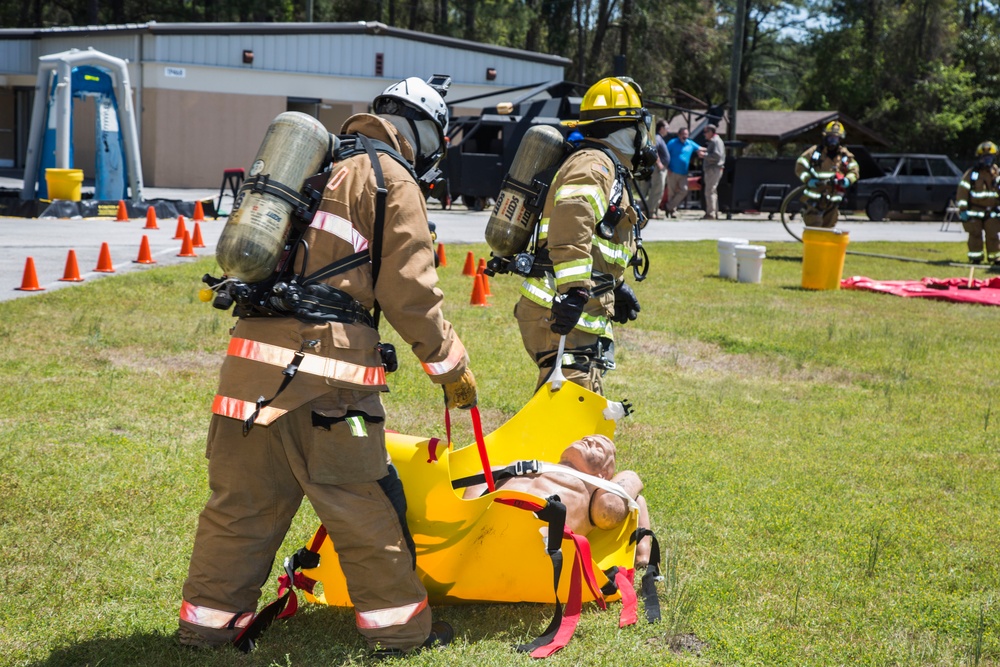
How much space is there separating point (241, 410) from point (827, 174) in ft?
48.0

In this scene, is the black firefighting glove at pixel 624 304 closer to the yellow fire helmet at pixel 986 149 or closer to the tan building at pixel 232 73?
the yellow fire helmet at pixel 986 149

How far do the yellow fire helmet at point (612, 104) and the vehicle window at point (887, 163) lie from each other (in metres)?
25.9

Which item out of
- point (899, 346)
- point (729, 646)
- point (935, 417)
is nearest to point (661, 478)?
point (729, 646)

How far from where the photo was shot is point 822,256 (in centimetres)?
1364

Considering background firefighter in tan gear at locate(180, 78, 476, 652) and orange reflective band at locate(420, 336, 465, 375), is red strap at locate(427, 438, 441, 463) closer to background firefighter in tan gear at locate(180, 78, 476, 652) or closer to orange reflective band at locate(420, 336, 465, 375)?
background firefighter in tan gear at locate(180, 78, 476, 652)

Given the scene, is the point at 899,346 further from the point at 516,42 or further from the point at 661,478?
the point at 516,42

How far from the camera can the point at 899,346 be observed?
9898 millimetres

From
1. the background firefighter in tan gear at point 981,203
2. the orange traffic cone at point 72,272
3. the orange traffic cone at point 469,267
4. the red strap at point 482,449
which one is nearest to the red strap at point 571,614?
the red strap at point 482,449

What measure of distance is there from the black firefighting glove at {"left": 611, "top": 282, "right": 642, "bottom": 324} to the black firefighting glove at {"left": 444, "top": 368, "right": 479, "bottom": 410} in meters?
1.79

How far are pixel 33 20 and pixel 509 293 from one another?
43114 mm

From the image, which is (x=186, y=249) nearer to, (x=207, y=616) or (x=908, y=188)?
(x=207, y=616)

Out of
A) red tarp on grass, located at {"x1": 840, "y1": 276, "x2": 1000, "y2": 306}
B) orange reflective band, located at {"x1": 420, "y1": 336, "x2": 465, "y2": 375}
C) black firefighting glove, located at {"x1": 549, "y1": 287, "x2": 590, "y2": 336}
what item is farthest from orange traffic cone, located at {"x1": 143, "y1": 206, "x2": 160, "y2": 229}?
orange reflective band, located at {"x1": 420, "y1": 336, "x2": 465, "y2": 375}

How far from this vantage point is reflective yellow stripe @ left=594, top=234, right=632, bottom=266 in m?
5.04

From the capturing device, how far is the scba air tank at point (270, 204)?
3117 millimetres
